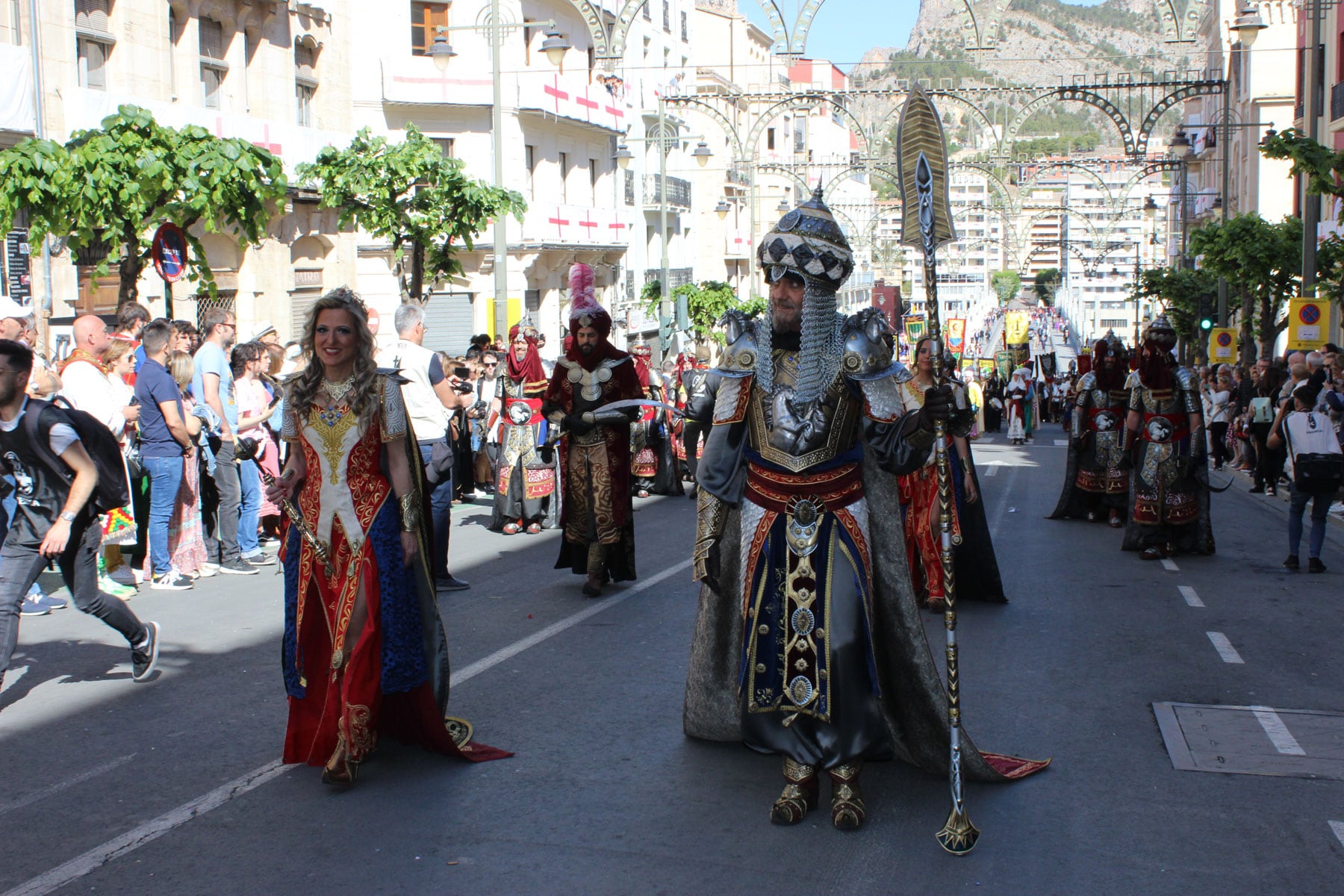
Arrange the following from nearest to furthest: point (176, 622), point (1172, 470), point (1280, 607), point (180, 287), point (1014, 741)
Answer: point (1014, 741)
point (176, 622)
point (1280, 607)
point (1172, 470)
point (180, 287)

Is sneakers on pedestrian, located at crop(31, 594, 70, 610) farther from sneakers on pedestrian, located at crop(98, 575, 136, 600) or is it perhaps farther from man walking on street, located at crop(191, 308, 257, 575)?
man walking on street, located at crop(191, 308, 257, 575)

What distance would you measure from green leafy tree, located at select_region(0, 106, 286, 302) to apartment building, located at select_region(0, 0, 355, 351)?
370cm

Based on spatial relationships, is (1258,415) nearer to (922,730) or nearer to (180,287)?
(922,730)

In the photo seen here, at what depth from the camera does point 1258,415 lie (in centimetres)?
1891

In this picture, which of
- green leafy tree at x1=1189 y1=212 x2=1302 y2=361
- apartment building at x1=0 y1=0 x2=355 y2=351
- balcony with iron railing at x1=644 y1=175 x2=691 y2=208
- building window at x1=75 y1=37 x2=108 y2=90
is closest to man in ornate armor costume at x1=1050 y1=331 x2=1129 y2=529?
apartment building at x1=0 y1=0 x2=355 y2=351

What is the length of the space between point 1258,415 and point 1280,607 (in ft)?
32.3

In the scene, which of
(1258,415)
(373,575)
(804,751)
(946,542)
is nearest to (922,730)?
(804,751)

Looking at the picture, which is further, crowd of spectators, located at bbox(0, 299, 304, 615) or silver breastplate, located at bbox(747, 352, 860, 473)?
crowd of spectators, located at bbox(0, 299, 304, 615)

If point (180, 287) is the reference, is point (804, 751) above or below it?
below

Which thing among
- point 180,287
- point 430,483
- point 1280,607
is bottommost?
point 1280,607

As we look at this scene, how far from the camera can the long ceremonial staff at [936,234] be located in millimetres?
4910

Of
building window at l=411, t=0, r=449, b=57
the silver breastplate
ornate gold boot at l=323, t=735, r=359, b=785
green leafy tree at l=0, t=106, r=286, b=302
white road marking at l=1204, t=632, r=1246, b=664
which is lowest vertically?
white road marking at l=1204, t=632, r=1246, b=664

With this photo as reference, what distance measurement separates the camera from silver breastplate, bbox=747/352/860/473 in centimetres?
534

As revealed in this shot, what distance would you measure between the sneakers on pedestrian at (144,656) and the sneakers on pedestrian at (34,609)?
7.67 ft
